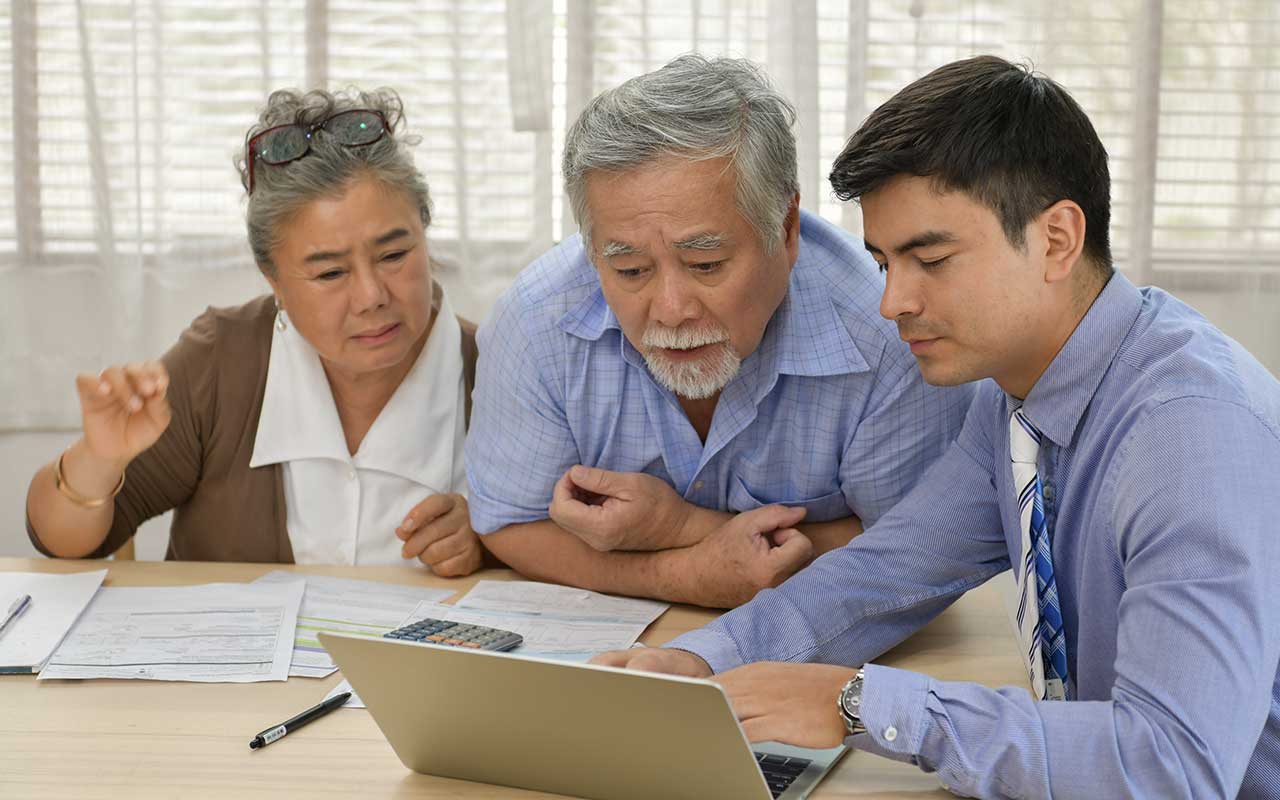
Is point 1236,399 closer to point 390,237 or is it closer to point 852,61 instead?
point 390,237

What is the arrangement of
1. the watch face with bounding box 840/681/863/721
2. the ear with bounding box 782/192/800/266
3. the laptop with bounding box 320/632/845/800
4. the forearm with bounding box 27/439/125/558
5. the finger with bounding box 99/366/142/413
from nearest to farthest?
the laptop with bounding box 320/632/845/800 < the watch face with bounding box 840/681/863/721 < the ear with bounding box 782/192/800/266 < the finger with bounding box 99/366/142/413 < the forearm with bounding box 27/439/125/558

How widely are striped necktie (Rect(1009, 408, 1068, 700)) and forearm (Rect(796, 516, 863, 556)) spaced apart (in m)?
0.46

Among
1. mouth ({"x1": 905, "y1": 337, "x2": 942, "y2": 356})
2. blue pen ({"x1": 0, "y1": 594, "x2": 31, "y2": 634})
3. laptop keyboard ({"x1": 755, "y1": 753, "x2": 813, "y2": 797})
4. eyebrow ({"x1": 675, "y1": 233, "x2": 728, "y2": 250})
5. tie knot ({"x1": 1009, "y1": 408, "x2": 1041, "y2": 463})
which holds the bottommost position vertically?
blue pen ({"x1": 0, "y1": 594, "x2": 31, "y2": 634})

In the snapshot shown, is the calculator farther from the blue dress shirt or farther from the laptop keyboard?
the blue dress shirt

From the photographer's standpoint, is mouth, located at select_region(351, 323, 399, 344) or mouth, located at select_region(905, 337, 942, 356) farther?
mouth, located at select_region(351, 323, 399, 344)

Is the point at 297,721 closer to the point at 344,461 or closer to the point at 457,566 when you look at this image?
the point at 457,566

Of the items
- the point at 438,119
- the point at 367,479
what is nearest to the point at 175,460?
the point at 367,479

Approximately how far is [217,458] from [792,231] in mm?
1031

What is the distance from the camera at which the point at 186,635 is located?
1.63 m

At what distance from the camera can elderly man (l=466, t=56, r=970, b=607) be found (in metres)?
1.64

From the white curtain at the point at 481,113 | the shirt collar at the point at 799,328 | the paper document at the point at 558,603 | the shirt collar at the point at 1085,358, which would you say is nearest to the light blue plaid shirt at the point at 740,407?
the shirt collar at the point at 799,328

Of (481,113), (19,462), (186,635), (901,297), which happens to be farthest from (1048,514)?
(19,462)

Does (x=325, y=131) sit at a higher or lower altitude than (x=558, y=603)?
higher

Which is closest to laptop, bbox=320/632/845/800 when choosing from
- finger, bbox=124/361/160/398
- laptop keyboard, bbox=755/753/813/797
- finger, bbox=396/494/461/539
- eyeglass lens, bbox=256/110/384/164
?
laptop keyboard, bbox=755/753/813/797
